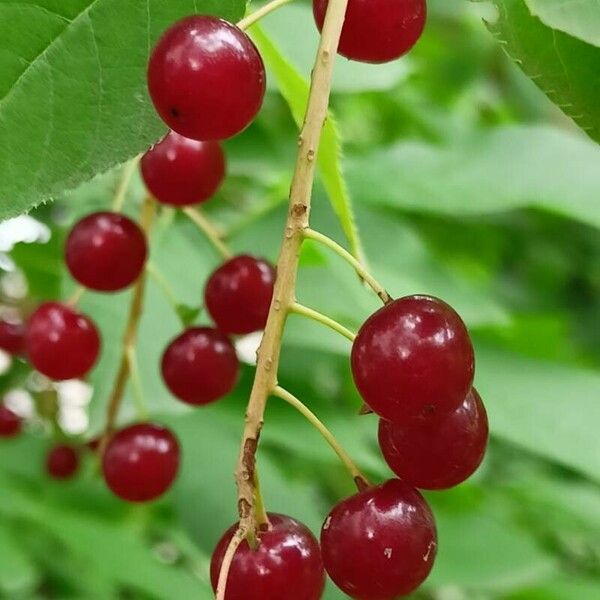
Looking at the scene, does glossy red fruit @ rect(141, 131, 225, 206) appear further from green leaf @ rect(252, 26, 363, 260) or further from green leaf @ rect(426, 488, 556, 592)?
green leaf @ rect(426, 488, 556, 592)

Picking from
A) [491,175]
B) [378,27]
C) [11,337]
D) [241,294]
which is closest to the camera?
[378,27]

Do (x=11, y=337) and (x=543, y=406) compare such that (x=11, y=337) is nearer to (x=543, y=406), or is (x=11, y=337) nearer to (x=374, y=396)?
(x=543, y=406)

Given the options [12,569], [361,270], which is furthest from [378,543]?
[12,569]

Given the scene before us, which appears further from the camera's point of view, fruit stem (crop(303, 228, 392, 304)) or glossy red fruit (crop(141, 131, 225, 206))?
glossy red fruit (crop(141, 131, 225, 206))

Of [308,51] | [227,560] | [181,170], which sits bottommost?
[227,560]

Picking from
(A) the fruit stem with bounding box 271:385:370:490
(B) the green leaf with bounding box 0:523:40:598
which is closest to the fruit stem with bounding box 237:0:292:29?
(A) the fruit stem with bounding box 271:385:370:490
